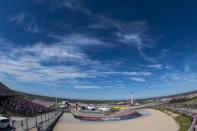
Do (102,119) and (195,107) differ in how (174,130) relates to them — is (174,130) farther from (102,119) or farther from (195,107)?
(195,107)

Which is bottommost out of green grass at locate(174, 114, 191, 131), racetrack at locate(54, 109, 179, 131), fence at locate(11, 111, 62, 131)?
racetrack at locate(54, 109, 179, 131)

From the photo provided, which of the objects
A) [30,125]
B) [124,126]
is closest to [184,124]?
[124,126]

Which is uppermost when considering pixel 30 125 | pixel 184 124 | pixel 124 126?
pixel 30 125

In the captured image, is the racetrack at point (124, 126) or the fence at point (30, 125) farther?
the racetrack at point (124, 126)

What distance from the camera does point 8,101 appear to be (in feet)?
147

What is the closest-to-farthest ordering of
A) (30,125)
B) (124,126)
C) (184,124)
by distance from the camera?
(30,125) < (184,124) < (124,126)

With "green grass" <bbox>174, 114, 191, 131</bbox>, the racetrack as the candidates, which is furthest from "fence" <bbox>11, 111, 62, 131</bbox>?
"green grass" <bbox>174, 114, 191, 131</bbox>

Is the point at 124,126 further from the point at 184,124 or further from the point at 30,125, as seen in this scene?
the point at 30,125

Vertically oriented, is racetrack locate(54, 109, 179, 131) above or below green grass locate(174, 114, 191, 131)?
below

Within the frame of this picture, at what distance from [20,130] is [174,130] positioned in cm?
1729

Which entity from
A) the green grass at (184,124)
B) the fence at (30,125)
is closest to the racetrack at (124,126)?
the green grass at (184,124)

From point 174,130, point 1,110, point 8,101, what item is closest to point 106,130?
point 174,130

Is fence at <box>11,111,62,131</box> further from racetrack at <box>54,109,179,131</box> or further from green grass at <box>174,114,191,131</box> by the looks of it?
green grass at <box>174,114,191,131</box>

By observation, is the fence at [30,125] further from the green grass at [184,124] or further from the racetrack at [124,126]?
the green grass at [184,124]
